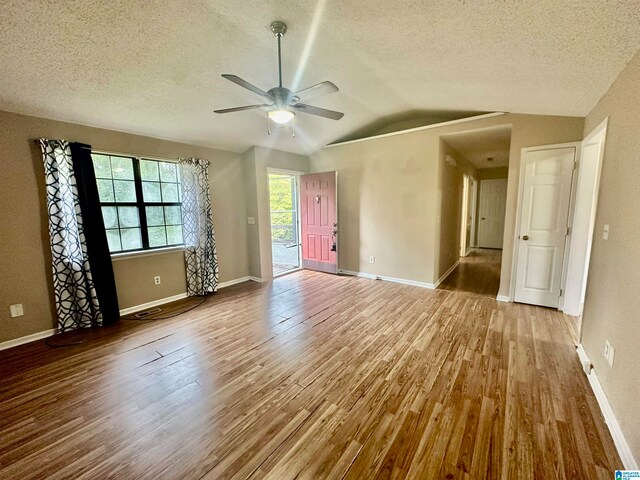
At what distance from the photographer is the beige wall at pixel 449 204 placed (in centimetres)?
433

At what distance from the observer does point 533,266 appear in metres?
3.50

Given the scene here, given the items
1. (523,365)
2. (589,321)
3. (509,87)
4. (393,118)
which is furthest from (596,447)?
(393,118)

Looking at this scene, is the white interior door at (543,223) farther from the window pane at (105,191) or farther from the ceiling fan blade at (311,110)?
the window pane at (105,191)

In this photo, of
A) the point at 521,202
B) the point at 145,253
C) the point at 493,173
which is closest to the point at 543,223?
the point at 521,202

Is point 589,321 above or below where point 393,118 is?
below

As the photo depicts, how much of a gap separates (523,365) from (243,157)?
182 inches

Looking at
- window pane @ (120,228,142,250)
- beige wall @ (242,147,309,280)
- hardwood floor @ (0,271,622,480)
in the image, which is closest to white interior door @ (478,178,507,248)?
hardwood floor @ (0,271,622,480)

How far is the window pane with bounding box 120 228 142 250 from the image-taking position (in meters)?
3.52

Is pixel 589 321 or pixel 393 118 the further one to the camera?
pixel 393 118

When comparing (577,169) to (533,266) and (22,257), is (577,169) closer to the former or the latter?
(533,266)

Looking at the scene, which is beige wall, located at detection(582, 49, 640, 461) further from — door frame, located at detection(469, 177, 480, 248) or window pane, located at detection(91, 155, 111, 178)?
door frame, located at detection(469, 177, 480, 248)

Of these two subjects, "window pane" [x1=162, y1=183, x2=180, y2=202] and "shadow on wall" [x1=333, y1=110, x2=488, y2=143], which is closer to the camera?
"window pane" [x1=162, y1=183, x2=180, y2=202]

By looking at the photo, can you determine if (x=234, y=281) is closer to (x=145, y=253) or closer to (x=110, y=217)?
(x=145, y=253)

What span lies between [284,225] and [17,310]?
6.02 metres
